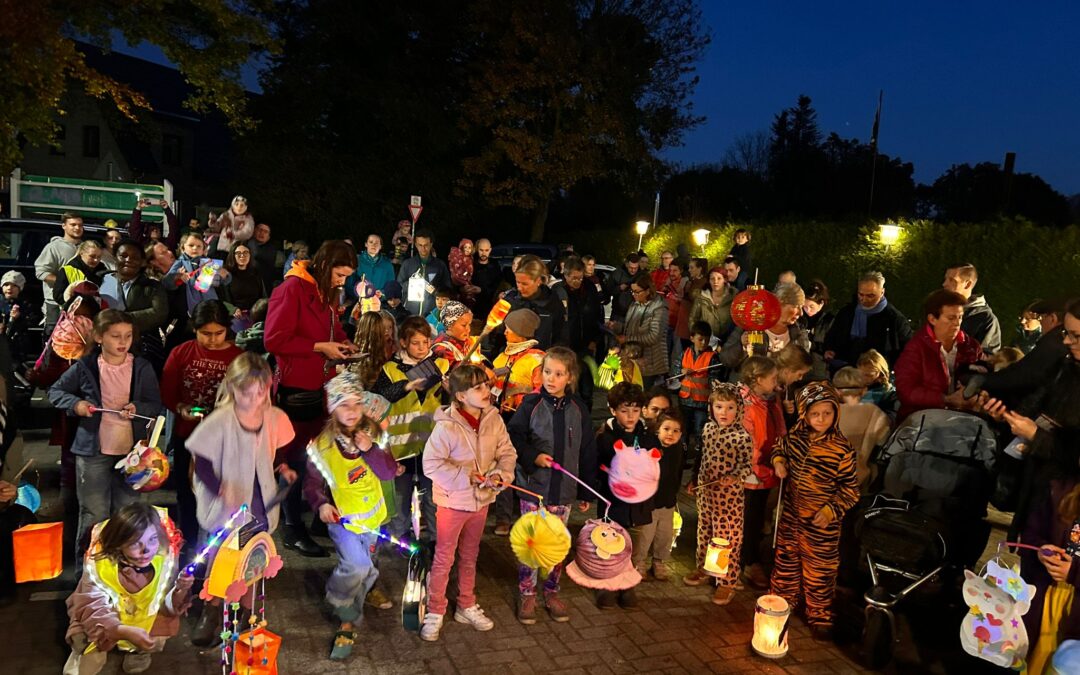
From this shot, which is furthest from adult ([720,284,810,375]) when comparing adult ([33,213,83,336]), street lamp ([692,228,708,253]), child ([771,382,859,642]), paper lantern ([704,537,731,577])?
street lamp ([692,228,708,253])

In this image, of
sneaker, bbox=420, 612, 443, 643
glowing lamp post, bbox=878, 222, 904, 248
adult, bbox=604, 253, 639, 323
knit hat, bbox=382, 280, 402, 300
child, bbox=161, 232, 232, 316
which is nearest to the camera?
sneaker, bbox=420, 612, 443, 643

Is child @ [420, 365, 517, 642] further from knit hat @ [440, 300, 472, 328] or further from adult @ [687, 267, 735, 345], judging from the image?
adult @ [687, 267, 735, 345]

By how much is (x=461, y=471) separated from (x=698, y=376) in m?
4.01

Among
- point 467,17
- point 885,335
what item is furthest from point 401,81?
point 885,335

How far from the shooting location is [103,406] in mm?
4945

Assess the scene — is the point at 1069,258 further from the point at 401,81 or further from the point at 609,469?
the point at 401,81

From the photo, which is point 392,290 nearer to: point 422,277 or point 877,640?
point 422,277

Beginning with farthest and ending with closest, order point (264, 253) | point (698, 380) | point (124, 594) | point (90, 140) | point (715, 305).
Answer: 1. point (90, 140)
2. point (264, 253)
3. point (715, 305)
4. point (698, 380)
5. point (124, 594)

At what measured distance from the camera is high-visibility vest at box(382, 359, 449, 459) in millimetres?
5430

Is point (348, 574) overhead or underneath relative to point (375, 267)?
underneath

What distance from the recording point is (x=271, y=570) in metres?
4.10

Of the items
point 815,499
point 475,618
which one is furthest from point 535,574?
point 815,499

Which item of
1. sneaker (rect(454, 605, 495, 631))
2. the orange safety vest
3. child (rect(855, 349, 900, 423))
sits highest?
child (rect(855, 349, 900, 423))

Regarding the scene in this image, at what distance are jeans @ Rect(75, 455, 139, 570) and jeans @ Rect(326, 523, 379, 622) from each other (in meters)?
1.56
